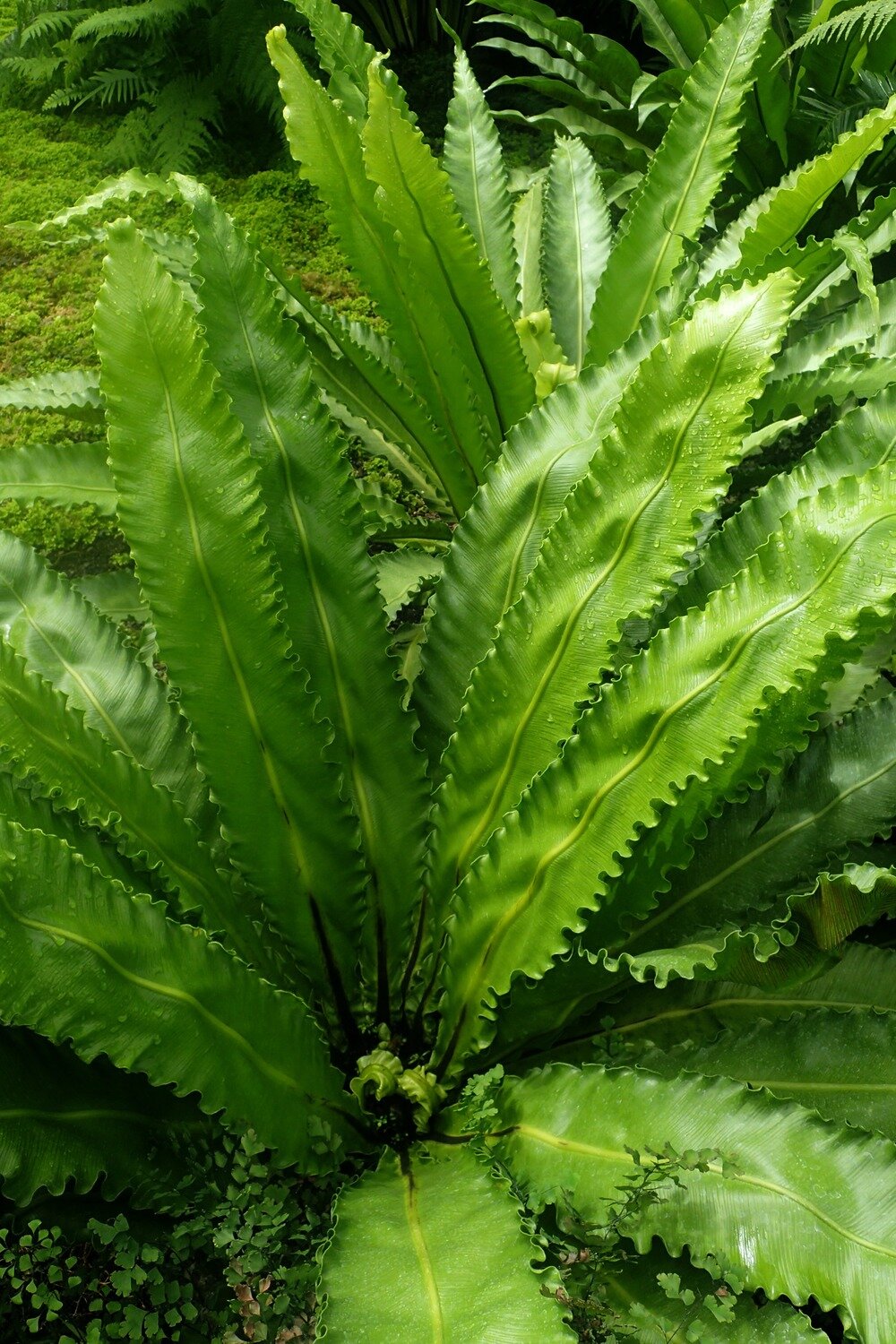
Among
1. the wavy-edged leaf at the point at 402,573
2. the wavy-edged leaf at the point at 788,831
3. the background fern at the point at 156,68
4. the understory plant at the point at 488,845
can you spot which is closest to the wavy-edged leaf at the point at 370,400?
the wavy-edged leaf at the point at 402,573

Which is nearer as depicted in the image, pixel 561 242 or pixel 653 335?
pixel 653 335

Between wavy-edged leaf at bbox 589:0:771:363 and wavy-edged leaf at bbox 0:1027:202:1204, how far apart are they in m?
1.12

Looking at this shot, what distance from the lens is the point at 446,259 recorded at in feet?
4.75

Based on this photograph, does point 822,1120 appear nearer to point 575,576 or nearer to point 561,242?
point 575,576

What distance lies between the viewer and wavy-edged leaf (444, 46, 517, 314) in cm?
171

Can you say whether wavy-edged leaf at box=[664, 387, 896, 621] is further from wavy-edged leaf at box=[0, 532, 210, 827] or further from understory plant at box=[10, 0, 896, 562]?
wavy-edged leaf at box=[0, 532, 210, 827]

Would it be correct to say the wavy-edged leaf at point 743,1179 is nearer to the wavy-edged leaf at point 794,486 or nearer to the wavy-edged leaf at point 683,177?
the wavy-edged leaf at point 794,486

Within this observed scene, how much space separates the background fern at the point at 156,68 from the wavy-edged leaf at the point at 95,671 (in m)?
2.18

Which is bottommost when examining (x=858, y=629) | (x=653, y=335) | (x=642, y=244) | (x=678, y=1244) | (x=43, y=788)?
(x=678, y=1244)

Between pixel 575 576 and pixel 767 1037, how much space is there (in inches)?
16.7

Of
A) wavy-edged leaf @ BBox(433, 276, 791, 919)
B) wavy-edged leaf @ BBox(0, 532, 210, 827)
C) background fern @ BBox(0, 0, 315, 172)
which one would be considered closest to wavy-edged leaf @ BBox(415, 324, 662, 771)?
wavy-edged leaf @ BBox(433, 276, 791, 919)

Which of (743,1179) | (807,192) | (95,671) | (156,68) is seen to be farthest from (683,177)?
(156,68)

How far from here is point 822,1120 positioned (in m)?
0.78

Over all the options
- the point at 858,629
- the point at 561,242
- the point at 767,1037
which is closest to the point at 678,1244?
the point at 767,1037
